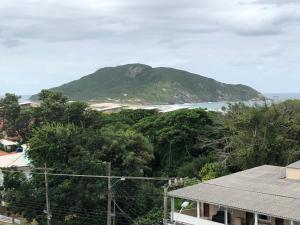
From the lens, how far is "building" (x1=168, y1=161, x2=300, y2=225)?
76.1ft

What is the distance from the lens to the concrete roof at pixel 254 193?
2286 cm

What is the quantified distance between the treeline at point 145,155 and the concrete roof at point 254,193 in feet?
26.5

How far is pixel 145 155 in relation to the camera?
4250cm

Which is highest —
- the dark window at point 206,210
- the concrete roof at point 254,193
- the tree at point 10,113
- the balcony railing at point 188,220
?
the tree at point 10,113

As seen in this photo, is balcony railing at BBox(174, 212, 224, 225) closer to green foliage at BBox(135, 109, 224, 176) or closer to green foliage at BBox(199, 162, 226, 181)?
green foliage at BBox(199, 162, 226, 181)

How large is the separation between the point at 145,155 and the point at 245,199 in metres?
18.7

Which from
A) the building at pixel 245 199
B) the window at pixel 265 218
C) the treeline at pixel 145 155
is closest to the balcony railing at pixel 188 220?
the building at pixel 245 199

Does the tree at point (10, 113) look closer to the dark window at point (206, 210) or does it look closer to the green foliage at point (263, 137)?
the green foliage at point (263, 137)

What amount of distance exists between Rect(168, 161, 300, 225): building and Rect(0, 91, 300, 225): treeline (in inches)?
313

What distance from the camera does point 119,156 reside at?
40.9 m

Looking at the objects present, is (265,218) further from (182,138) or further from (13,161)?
(13,161)

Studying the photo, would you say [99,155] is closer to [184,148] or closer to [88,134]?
[88,134]

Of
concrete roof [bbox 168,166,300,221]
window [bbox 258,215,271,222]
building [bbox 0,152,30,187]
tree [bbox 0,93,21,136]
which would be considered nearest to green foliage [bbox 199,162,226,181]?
concrete roof [bbox 168,166,300,221]

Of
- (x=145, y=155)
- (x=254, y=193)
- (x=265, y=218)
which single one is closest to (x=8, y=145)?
(x=145, y=155)
